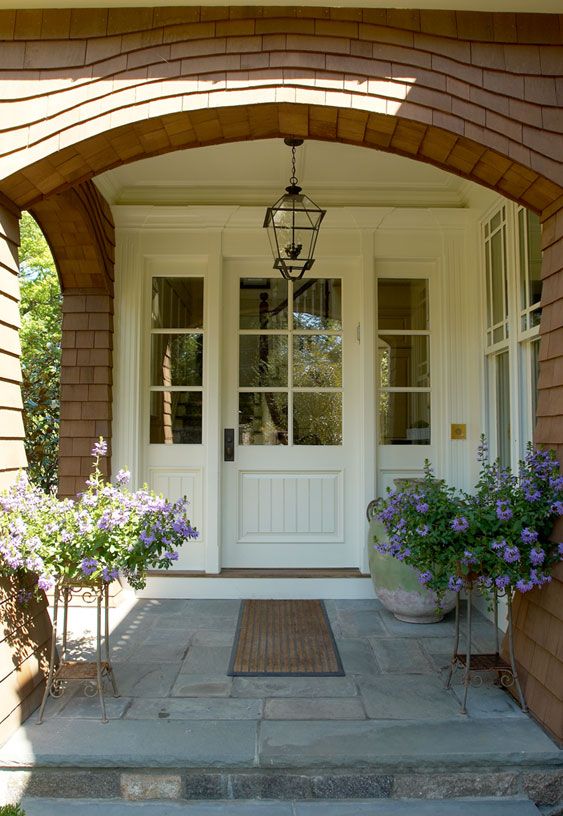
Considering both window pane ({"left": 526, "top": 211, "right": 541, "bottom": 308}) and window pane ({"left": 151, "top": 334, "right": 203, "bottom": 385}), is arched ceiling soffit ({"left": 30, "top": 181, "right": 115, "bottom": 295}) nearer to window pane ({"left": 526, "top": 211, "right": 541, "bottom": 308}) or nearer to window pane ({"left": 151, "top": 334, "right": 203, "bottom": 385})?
window pane ({"left": 151, "top": 334, "right": 203, "bottom": 385})

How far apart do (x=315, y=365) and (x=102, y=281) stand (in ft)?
4.72

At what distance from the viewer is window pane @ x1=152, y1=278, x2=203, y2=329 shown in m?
3.80

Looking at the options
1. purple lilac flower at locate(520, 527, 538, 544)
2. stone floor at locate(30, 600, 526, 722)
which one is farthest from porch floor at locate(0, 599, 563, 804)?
purple lilac flower at locate(520, 527, 538, 544)

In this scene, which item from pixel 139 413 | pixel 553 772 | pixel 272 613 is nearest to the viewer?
pixel 553 772

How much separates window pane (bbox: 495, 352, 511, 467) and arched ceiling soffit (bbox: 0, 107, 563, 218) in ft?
3.75

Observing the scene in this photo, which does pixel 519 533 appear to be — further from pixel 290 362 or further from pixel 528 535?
pixel 290 362

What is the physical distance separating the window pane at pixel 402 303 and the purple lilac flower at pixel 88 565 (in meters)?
2.43

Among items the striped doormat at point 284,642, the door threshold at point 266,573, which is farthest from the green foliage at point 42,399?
the striped doormat at point 284,642

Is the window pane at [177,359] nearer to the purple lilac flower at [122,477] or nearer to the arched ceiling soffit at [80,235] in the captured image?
the arched ceiling soffit at [80,235]

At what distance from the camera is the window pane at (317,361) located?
3.82 m

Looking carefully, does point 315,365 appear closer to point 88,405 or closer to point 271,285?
point 271,285

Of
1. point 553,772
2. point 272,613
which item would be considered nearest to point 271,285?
point 272,613

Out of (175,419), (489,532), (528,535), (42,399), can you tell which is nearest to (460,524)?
(489,532)

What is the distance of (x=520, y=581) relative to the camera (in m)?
2.00
